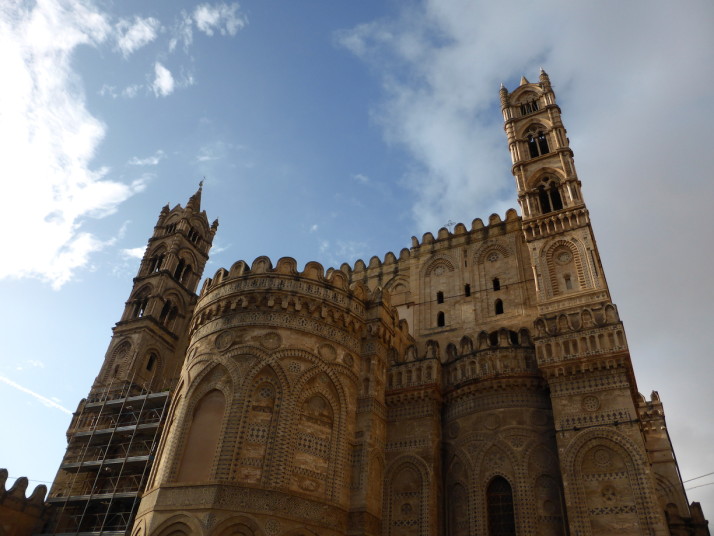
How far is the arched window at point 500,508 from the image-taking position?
1899 cm

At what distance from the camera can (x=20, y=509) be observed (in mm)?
26047

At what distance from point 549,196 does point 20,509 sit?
2967cm

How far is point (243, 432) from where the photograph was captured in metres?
18.8

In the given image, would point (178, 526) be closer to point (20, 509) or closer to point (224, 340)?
point (224, 340)

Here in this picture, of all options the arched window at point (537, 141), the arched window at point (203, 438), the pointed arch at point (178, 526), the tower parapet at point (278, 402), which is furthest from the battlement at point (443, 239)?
the pointed arch at point (178, 526)

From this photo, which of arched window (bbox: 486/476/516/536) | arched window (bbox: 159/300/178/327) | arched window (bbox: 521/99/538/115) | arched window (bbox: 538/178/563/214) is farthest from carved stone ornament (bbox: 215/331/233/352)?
arched window (bbox: 521/99/538/115)

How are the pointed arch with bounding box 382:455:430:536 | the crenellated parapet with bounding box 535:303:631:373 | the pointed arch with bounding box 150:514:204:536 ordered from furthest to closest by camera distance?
the pointed arch with bounding box 382:455:430:536, the crenellated parapet with bounding box 535:303:631:373, the pointed arch with bounding box 150:514:204:536

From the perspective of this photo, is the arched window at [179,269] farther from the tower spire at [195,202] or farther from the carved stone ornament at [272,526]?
the carved stone ornament at [272,526]

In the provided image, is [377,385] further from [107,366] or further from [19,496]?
[107,366]

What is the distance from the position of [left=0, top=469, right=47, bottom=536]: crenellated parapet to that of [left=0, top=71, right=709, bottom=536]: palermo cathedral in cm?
38

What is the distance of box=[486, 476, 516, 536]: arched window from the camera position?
19.0 meters

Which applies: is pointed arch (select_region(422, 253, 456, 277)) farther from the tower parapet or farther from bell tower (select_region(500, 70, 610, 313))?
the tower parapet

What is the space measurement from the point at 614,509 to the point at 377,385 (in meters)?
9.47

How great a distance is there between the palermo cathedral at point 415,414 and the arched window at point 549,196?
10 centimetres
